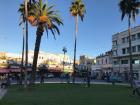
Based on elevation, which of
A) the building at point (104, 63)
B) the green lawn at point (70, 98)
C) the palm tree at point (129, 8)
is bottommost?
the green lawn at point (70, 98)

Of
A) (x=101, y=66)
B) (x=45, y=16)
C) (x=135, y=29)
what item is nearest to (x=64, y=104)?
(x=45, y=16)

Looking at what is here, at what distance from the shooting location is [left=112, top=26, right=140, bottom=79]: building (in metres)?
93.2

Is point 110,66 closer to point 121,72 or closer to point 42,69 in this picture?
point 121,72

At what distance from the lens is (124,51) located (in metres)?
102

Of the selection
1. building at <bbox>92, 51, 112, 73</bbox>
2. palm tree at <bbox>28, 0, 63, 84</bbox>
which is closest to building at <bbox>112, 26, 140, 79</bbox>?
building at <bbox>92, 51, 112, 73</bbox>

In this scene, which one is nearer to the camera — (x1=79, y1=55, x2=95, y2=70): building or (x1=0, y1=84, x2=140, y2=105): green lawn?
(x1=0, y1=84, x2=140, y2=105): green lawn

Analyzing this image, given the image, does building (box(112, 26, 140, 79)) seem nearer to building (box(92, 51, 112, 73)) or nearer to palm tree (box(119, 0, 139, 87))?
building (box(92, 51, 112, 73))

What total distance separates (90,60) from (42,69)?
151 ft

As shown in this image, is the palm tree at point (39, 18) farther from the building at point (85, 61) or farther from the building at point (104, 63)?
the building at point (85, 61)

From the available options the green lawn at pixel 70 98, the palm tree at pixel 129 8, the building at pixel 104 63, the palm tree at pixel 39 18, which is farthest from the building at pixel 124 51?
the green lawn at pixel 70 98

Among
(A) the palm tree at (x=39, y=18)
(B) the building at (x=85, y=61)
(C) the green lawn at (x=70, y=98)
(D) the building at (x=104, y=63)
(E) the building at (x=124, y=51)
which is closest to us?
(C) the green lawn at (x=70, y=98)

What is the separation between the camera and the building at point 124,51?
306 ft

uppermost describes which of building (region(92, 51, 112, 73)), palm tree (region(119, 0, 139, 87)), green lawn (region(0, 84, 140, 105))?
palm tree (region(119, 0, 139, 87))

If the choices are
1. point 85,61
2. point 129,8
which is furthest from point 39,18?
point 85,61
